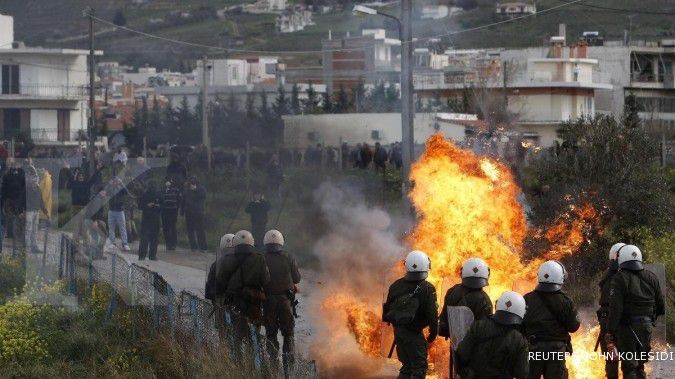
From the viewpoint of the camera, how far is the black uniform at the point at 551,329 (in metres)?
11.9

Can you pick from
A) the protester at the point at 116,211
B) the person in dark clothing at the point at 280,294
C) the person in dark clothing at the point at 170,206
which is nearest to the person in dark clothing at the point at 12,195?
the protester at the point at 116,211

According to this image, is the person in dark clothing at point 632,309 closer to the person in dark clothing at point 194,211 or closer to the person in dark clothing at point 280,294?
the person in dark clothing at point 280,294

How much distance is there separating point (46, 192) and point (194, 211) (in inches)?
114

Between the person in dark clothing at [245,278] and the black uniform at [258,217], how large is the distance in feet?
28.1

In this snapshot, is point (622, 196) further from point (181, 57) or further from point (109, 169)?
point (181, 57)

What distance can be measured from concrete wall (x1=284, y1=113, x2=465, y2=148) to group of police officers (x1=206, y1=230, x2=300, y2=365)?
19.1 metres

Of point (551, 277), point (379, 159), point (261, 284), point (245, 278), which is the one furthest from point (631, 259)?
point (379, 159)

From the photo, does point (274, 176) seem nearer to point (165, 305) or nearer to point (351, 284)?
point (351, 284)

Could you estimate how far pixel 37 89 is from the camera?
60.8 metres

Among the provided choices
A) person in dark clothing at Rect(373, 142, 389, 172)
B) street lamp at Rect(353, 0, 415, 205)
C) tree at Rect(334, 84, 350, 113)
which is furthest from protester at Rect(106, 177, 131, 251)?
tree at Rect(334, 84, 350, 113)

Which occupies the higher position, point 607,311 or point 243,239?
point 243,239

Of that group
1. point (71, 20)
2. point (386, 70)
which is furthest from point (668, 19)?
point (386, 70)

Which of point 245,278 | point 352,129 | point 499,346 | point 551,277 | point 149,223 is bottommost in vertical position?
point 499,346

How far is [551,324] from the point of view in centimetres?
1190
